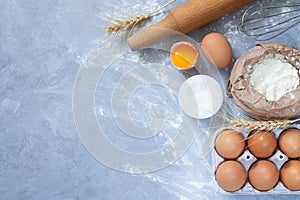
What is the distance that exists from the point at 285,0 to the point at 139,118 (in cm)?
51

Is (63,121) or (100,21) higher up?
(100,21)

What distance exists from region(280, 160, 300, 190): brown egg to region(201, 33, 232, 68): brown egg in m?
0.30

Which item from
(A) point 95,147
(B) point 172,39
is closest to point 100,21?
(B) point 172,39

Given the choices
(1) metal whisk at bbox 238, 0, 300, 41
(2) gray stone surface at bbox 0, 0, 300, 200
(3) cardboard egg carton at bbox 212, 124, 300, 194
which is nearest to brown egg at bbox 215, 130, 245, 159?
(3) cardboard egg carton at bbox 212, 124, 300, 194

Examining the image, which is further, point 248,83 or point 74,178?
point 74,178

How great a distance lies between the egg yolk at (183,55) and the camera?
1.26 meters

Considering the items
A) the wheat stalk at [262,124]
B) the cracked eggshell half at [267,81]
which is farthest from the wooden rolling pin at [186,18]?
the wheat stalk at [262,124]

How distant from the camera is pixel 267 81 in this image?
1175 mm

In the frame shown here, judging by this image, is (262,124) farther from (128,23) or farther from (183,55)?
(128,23)

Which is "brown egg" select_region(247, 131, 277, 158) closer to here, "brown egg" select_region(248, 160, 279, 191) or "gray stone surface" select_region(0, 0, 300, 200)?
"brown egg" select_region(248, 160, 279, 191)

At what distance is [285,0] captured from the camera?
50.6 inches

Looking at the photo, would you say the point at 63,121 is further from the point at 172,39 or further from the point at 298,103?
the point at 298,103

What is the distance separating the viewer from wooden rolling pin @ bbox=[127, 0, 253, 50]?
4.05ft

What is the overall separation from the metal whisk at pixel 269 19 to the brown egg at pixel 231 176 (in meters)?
0.36
